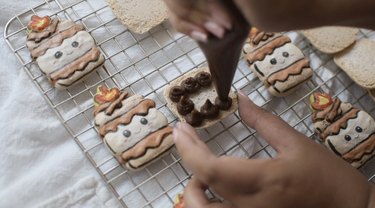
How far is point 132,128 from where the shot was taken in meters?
0.93

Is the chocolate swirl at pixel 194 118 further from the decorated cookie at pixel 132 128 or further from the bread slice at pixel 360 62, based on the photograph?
the bread slice at pixel 360 62

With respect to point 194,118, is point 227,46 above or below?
above

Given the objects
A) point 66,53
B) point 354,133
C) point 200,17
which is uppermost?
point 200,17

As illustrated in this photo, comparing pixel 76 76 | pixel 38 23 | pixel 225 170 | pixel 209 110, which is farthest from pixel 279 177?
pixel 38 23

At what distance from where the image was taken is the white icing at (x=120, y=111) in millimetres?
948

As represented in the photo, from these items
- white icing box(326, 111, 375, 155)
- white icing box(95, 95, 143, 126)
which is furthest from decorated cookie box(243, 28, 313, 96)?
white icing box(95, 95, 143, 126)

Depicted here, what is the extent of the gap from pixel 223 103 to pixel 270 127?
0.11m

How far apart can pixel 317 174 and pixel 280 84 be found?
0.80 ft

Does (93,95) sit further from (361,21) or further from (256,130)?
(361,21)

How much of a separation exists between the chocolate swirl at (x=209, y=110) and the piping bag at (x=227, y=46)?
5.0 inches

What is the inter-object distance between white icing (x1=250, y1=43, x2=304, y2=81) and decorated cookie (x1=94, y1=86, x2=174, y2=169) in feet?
0.70

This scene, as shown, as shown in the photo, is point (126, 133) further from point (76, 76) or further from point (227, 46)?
point (227, 46)

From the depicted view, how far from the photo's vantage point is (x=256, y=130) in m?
0.92

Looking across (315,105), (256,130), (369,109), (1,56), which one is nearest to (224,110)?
(256,130)
